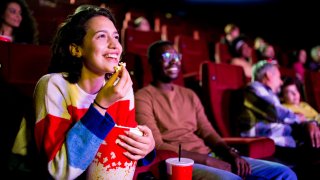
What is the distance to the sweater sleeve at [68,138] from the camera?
19.4 inches

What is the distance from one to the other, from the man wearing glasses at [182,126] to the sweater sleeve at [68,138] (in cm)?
45

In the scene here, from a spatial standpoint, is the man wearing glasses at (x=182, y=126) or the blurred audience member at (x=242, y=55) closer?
the man wearing glasses at (x=182, y=126)

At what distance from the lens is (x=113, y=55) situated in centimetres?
58

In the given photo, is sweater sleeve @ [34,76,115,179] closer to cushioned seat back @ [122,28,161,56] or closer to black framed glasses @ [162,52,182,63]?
black framed glasses @ [162,52,182,63]

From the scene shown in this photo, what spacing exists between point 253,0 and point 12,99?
411 centimetres

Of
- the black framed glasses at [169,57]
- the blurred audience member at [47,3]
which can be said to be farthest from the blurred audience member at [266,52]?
the black framed glasses at [169,57]

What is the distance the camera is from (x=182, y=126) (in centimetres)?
110

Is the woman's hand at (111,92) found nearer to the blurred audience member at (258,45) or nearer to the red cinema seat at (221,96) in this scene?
the red cinema seat at (221,96)

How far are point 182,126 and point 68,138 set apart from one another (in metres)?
0.63

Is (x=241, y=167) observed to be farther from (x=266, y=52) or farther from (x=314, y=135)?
(x=266, y=52)

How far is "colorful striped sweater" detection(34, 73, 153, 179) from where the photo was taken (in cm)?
49

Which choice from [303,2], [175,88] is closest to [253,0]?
[303,2]

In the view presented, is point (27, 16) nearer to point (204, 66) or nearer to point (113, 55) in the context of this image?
point (204, 66)

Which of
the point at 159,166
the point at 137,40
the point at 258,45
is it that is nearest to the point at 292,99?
the point at 137,40
